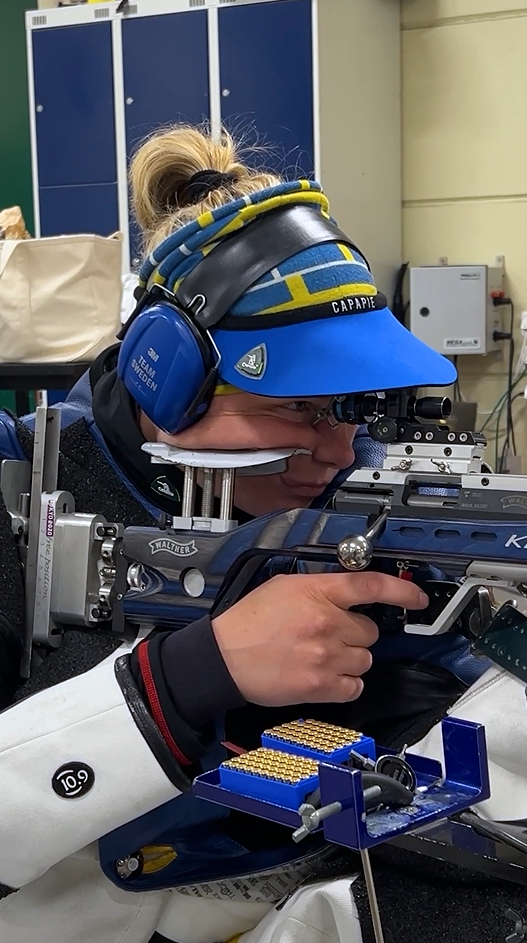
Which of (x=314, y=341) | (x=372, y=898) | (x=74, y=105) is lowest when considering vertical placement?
(x=372, y=898)

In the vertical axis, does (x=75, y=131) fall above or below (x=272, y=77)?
below

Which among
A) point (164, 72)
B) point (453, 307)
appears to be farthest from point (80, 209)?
point (453, 307)

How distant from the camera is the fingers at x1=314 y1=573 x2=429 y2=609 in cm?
85

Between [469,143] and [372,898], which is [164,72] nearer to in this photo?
[469,143]

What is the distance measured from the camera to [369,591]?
85cm

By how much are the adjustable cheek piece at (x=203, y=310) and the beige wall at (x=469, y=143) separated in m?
2.32

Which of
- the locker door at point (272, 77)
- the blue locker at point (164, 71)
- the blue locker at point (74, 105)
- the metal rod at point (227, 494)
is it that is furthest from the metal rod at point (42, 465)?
the blue locker at point (74, 105)

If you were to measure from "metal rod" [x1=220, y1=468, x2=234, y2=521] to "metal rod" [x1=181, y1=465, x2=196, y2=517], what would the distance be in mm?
34

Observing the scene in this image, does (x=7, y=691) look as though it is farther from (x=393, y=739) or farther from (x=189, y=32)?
(x=189, y=32)

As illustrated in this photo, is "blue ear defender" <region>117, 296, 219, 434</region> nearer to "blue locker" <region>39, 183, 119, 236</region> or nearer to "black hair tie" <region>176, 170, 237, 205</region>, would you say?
"black hair tie" <region>176, 170, 237, 205</region>

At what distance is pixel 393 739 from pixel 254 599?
0.62 ft

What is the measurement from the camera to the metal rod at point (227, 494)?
981 millimetres

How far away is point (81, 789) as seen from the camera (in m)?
0.89

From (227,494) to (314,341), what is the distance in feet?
0.54
